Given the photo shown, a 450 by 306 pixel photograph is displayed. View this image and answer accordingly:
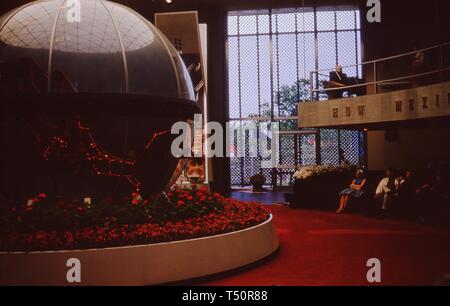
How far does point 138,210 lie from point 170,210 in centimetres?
61

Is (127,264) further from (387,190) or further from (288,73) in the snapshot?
(288,73)

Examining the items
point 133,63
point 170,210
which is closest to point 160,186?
point 170,210

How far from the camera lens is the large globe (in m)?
5.42

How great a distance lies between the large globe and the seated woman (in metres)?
7.73

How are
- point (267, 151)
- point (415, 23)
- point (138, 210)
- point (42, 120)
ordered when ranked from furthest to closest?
point (267, 151) < point (415, 23) < point (138, 210) < point (42, 120)

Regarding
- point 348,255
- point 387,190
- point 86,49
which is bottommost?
point 348,255

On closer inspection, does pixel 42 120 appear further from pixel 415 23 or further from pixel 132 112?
pixel 415 23

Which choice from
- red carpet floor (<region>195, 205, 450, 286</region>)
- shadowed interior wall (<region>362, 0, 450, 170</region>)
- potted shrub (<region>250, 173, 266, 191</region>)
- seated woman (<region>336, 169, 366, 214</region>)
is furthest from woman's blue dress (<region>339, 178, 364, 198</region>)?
potted shrub (<region>250, 173, 266, 191</region>)

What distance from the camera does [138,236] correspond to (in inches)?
221

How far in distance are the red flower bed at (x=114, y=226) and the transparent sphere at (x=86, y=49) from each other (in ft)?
5.26

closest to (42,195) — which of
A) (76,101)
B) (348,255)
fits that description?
(76,101)

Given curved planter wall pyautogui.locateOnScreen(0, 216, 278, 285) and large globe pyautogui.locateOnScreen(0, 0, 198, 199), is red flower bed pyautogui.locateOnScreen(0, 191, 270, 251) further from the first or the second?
large globe pyautogui.locateOnScreen(0, 0, 198, 199)

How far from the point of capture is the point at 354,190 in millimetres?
12328

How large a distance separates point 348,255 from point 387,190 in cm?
478
